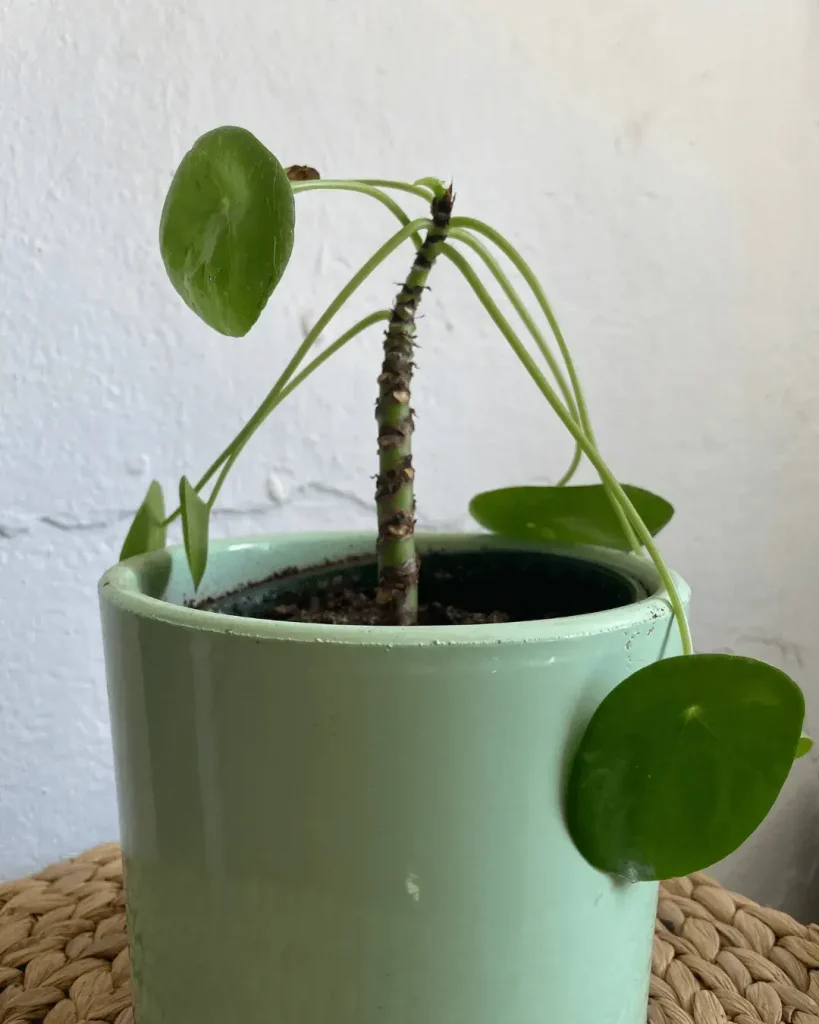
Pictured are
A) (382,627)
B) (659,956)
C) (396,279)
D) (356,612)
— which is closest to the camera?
(382,627)

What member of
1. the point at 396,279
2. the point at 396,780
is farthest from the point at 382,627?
the point at 396,279

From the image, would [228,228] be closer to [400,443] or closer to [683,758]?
[400,443]

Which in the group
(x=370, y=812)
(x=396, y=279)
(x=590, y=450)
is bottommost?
(x=370, y=812)

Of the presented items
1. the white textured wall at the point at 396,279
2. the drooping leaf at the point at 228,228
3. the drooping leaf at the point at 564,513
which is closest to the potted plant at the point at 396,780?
the drooping leaf at the point at 228,228

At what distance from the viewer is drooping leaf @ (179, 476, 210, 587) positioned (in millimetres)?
375

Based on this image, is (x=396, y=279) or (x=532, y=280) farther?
(x=396, y=279)

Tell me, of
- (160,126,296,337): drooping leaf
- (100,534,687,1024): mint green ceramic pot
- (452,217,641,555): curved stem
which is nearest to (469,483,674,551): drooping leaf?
(452,217,641,555): curved stem

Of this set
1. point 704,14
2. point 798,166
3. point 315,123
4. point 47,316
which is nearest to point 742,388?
point 798,166

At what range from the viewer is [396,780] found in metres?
0.30

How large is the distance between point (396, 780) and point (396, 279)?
517mm

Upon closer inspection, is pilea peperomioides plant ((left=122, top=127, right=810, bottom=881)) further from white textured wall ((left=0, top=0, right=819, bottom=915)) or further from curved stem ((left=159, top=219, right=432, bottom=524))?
white textured wall ((left=0, top=0, right=819, bottom=915))

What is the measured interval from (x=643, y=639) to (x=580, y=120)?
0.60 metres

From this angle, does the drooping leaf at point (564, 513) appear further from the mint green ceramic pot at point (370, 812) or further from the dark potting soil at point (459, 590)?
the mint green ceramic pot at point (370, 812)

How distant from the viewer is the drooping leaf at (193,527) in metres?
0.37
